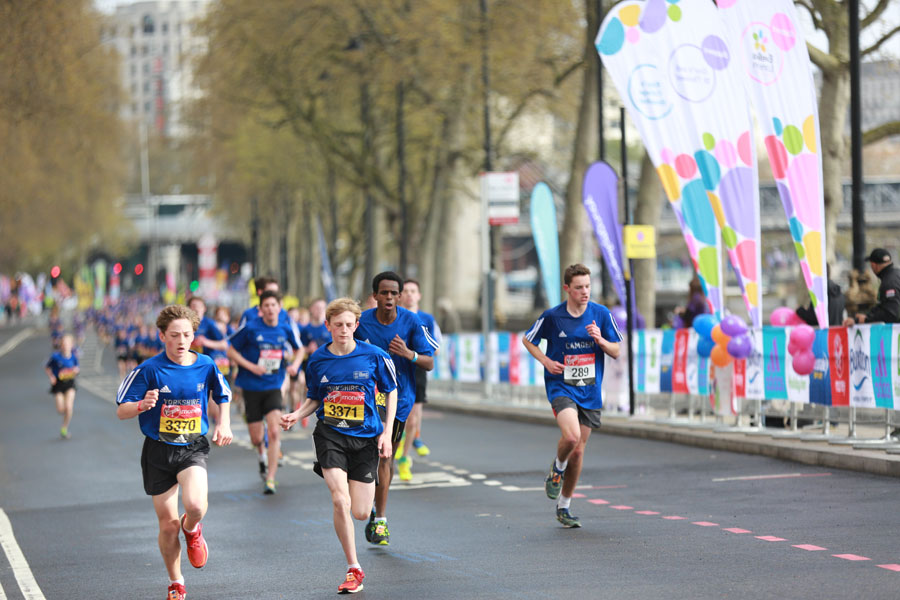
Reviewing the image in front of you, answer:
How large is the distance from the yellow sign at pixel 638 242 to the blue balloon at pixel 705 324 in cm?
237

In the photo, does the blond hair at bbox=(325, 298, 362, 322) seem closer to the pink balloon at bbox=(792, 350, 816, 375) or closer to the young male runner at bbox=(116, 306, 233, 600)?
the young male runner at bbox=(116, 306, 233, 600)

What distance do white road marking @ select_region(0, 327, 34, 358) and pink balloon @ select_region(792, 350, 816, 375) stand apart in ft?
182

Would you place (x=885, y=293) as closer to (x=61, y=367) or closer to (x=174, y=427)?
(x=174, y=427)

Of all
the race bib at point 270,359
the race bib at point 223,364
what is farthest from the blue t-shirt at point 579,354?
the race bib at point 223,364

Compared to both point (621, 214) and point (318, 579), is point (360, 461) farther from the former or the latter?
point (621, 214)

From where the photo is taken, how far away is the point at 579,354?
11.2 meters

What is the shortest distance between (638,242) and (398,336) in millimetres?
10093

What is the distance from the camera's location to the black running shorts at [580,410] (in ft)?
36.6

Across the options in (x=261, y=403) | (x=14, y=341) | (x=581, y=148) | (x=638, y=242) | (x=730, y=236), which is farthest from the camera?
(x=14, y=341)

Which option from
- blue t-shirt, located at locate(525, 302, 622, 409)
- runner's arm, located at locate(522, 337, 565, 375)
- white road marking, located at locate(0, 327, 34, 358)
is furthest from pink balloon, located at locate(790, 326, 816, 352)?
white road marking, located at locate(0, 327, 34, 358)

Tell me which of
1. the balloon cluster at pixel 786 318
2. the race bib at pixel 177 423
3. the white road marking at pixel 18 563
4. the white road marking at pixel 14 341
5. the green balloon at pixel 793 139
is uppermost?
the green balloon at pixel 793 139

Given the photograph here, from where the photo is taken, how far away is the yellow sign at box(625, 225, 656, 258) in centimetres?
2056

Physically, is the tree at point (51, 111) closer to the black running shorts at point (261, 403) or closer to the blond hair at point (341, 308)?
the black running shorts at point (261, 403)

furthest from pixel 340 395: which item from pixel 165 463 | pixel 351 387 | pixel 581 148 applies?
pixel 581 148
